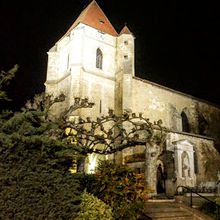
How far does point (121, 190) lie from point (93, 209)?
4.55 ft

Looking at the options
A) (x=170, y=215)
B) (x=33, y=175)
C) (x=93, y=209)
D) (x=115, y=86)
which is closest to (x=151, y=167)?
(x=170, y=215)

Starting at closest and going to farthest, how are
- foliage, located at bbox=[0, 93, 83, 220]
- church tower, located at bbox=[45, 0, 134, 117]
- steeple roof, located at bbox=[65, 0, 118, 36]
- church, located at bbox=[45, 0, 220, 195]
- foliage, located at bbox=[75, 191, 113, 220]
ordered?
foliage, located at bbox=[0, 93, 83, 220]
foliage, located at bbox=[75, 191, 113, 220]
church, located at bbox=[45, 0, 220, 195]
church tower, located at bbox=[45, 0, 134, 117]
steeple roof, located at bbox=[65, 0, 118, 36]

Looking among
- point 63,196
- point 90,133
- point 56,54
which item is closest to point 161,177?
point 90,133

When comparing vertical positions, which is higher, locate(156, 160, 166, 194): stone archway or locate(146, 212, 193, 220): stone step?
locate(156, 160, 166, 194): stone archway

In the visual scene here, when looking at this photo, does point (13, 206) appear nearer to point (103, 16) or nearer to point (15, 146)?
point (15, 146)

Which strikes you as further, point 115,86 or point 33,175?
point 115,86

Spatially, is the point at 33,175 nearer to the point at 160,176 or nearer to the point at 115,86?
the point at 160,176

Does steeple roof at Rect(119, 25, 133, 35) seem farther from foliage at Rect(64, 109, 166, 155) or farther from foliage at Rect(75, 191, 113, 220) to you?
foliage at Rect(75, 191, 113, 220)

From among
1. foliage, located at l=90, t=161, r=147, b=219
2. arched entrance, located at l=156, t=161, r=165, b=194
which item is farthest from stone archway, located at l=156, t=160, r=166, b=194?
foliage, located at l=90, t=161, r=147, b=219

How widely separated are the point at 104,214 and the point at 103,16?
32531mm

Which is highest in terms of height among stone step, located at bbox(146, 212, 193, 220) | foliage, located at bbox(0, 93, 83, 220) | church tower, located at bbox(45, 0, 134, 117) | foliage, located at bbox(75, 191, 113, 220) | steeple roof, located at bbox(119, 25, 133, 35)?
steeple roof, located at bbox(119, 25, 133, 35)

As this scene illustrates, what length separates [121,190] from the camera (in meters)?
9.90

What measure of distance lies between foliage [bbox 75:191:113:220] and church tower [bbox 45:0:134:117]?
67.8ft

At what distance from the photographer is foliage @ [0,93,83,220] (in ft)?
24.7
